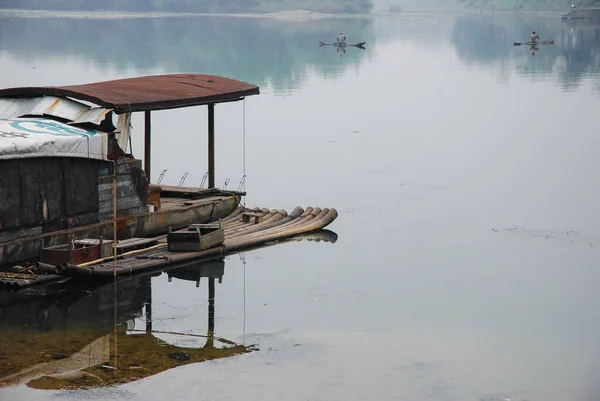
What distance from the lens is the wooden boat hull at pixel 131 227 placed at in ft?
61.8

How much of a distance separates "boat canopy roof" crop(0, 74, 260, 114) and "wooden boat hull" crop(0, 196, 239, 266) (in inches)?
70.0

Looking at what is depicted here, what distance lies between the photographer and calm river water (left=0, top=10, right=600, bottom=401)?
612 inches

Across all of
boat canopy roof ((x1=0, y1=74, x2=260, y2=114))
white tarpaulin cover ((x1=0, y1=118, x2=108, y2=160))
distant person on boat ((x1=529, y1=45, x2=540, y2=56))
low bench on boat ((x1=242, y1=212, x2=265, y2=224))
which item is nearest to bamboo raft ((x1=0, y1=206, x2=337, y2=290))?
low bench on boat ((x1=242, y1=212, x2=265, y2=224))

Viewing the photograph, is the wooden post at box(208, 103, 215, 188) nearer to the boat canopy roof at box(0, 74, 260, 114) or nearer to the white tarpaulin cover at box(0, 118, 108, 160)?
the boat canopy roof at box(0, 74, 260, 114)

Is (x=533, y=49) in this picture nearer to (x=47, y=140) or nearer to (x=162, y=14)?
(x=47, y=140)

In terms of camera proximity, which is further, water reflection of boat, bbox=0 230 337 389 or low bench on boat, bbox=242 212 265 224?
low bench on boat, bbox=242 212 265 224

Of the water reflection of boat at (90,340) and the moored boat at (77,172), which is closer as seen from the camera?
the water reflection of boat at (90,340)

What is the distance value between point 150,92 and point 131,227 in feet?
8.22

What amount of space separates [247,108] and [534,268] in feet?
80.4

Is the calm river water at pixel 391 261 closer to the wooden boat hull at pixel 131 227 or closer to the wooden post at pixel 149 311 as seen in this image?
the wooden post at pixel 149 311

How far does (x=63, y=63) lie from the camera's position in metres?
62.9

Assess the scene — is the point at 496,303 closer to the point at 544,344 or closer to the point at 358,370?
the point at 544,344

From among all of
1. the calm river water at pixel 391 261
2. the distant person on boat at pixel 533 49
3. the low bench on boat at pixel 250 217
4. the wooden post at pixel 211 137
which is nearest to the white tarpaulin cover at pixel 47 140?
the calm river water at pixel 391 261

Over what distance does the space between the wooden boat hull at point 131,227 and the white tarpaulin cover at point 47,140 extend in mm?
1181
